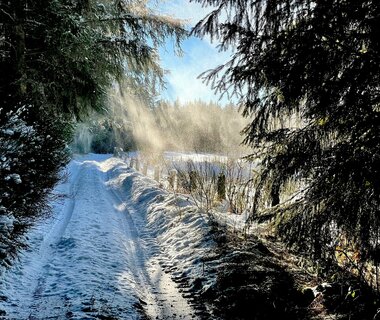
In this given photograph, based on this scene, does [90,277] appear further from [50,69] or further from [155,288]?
[50,69]

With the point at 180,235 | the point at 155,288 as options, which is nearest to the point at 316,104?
the point at 155,288

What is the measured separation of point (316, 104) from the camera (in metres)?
3.21

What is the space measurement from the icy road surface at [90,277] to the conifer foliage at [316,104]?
2.34 metres

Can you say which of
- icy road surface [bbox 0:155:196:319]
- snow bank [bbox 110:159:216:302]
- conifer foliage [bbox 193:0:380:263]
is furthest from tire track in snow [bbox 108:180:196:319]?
conifer foliage [bbox 193:0:380:263]

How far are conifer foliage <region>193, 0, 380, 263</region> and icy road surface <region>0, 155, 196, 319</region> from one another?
92.3 inches

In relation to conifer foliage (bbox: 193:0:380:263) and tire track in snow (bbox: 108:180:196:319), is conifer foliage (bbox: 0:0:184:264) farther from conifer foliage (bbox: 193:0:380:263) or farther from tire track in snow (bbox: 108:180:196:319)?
conifer foliage (bbox: 193:0:380:263)

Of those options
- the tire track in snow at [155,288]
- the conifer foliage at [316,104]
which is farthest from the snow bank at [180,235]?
the conifer foliage at [316,104]

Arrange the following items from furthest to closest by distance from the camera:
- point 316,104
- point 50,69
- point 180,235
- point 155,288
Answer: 1. point 180,235
2. point 50,69
3. point 155,288
4. point 316,104

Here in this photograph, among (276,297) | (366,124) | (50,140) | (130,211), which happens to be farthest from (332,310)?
(130,211)

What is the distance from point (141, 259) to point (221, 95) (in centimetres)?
409

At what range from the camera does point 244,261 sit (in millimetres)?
5695

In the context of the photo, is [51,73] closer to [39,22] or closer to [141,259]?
[39,22]

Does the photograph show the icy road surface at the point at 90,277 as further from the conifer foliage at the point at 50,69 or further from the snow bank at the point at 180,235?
Answer: the conifer foliage at the point at 50,69

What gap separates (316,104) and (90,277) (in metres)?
4.30
